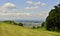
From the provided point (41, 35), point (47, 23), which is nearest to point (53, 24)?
point (47, 23)

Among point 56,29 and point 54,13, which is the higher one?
point 54,13

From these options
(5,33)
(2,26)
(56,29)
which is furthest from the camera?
(56,29)

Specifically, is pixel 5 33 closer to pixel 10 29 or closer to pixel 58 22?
pixel 10 29

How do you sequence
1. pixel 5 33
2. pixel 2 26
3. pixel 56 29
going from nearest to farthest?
pixel 5 33 → pixel 2 26 → pixel 56 29

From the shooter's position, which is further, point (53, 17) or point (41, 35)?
point (53, 17)

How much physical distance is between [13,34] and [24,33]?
65.8 inches

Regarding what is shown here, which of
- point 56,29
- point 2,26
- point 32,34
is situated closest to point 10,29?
point 2,26

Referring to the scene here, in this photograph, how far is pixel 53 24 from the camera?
80.4 metres

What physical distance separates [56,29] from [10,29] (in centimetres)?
5563

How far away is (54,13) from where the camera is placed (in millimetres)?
81625

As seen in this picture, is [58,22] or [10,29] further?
[58,22]

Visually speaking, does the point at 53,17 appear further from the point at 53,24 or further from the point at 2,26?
the point at 2,26

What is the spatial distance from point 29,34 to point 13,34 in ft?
7.28

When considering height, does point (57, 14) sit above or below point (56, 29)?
above
